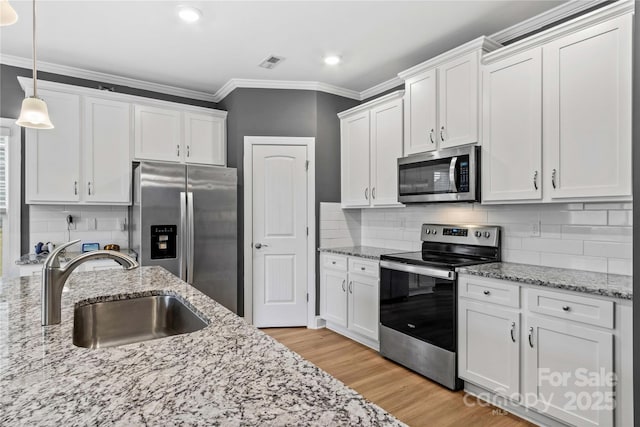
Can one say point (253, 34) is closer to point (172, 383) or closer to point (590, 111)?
point (590, 111)

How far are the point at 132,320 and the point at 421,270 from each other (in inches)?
76.7

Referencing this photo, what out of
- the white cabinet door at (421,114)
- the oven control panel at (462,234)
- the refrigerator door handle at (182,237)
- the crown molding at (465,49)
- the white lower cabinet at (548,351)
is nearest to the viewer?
the white lower cabinet at (548,351)

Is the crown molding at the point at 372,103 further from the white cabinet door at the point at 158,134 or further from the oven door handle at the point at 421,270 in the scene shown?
the white cabinet door at the point at 158,134

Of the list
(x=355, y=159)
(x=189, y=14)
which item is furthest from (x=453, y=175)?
(x=189, y=14)

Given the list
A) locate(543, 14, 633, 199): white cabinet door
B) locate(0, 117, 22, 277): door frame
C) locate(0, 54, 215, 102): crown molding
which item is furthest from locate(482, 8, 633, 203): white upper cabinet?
locate(0, 117, 22, 277): door frame

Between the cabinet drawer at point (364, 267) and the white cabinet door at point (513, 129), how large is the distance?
111cm

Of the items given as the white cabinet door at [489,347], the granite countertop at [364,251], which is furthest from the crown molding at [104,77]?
the white cabinet door at [489,347]

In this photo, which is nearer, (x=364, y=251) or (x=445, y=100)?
(x=445, y=100)

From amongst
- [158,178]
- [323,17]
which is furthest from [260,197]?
[323,17]

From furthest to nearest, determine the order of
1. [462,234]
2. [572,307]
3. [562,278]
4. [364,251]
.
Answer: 1. [364,251]
2. [462,234]
3. [562,278]
4. [572,307]

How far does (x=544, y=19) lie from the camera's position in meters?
2.60

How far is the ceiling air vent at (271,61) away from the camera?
3342mm

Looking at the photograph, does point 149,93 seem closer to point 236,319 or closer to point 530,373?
point 236,319

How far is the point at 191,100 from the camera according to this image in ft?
14.2
